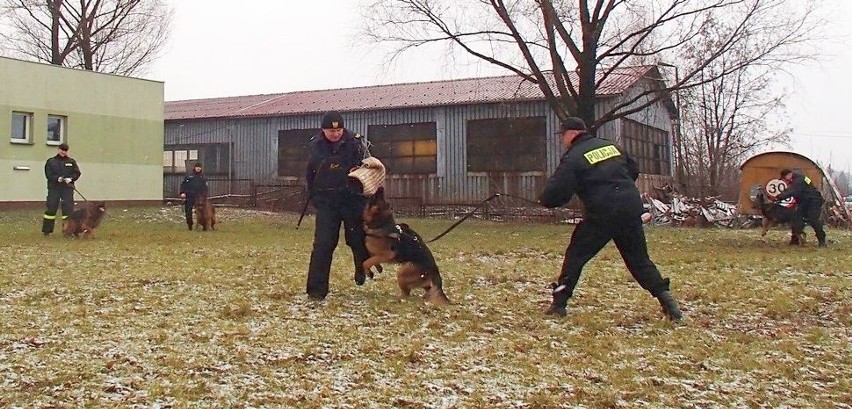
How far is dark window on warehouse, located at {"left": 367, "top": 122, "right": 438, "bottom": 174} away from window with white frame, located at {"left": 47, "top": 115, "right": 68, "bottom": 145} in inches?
420

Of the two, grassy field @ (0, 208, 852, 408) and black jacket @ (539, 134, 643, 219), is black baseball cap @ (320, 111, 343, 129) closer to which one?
grassy field @ (0, 208, 852, 408)

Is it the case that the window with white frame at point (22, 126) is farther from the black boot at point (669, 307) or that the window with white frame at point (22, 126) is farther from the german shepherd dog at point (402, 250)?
the black boot at point (669, 307)

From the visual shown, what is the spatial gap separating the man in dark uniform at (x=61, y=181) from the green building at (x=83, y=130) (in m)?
9.46

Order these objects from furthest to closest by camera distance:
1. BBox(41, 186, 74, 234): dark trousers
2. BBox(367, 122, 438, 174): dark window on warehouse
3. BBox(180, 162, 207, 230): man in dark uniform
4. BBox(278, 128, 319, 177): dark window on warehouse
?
BBox(278, 128, 319, 177): dark window on warehouse → BBox(367, 122, 438, 174): dark window on warehouse → BBox(180, 162, 207, 230): man in dark uniform → BBox(41, 186, 74, 234): dark trousers

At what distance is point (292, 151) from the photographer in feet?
97.1

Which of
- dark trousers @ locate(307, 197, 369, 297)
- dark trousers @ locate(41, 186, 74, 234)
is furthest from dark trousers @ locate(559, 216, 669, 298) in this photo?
dark trousers @ locate(41, 186, 74, 234)

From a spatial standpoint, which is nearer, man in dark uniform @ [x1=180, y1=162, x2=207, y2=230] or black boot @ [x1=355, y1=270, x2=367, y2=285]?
black boot @ [x1=355, y1=270, x2=367, y2=285]

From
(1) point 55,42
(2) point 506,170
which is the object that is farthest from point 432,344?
(1) point 55,42

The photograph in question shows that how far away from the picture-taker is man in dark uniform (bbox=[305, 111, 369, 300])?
6152mm

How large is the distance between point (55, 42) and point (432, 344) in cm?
3284

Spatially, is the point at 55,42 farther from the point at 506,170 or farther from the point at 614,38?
the point at 614,38

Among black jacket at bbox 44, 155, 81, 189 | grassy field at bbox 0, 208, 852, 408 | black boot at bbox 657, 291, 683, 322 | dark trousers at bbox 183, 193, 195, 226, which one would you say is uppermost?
black jacket at bbox 44, 155, 81, 189

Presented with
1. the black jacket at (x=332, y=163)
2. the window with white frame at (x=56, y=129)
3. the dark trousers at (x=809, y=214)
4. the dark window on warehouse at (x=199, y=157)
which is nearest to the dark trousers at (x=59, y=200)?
the black jacket at (x=332, y=163)

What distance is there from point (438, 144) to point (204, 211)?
1294 cm
